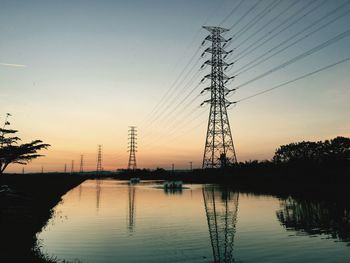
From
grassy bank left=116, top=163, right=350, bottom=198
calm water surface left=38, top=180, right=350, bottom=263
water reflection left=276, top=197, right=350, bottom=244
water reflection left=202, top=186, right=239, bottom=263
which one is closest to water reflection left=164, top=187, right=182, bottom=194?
grassy bank left=116, top=163, right=350, bottom=198

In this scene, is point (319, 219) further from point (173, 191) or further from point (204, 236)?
point (173, 191)

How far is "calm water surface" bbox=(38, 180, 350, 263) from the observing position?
20016 millimetres

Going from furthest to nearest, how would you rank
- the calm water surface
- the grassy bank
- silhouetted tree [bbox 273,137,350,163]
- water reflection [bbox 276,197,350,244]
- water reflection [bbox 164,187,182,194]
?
1. silhouetted tree [bbox 273,137,350,163]
2. water reflection [bbox 164,187,182,194]
3. the grassy bank
4. water reflection [bbox 276,197,350,244]
5. the calm water surface

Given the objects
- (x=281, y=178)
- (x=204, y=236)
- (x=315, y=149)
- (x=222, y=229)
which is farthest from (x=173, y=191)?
(x=315, y=149)

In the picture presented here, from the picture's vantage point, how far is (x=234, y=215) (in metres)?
36.3

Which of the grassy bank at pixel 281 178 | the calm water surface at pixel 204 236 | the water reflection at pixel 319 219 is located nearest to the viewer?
the calm water surface at pixel 204 236

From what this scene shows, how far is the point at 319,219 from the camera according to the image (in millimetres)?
31797

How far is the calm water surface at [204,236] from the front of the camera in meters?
20.0

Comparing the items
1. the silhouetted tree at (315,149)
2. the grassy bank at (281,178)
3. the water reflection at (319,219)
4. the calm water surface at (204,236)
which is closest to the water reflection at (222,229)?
the calm water surface at (204,236)

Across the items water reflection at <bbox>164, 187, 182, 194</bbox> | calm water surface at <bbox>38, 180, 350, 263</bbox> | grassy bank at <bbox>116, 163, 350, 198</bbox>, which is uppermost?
grassy bank at <bbox>116, 163, 350, 198</bbox>

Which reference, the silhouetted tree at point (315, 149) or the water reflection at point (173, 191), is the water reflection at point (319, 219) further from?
the silhouetted tree at point (315, 149)

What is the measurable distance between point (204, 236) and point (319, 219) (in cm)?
1286

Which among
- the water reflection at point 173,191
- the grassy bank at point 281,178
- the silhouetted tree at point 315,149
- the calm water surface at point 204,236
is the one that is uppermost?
the silhouetted tree at point 315,149

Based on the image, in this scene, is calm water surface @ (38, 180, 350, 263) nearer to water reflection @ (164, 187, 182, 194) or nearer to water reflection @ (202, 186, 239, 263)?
water reflection @ (202, 186, 239, 263)
